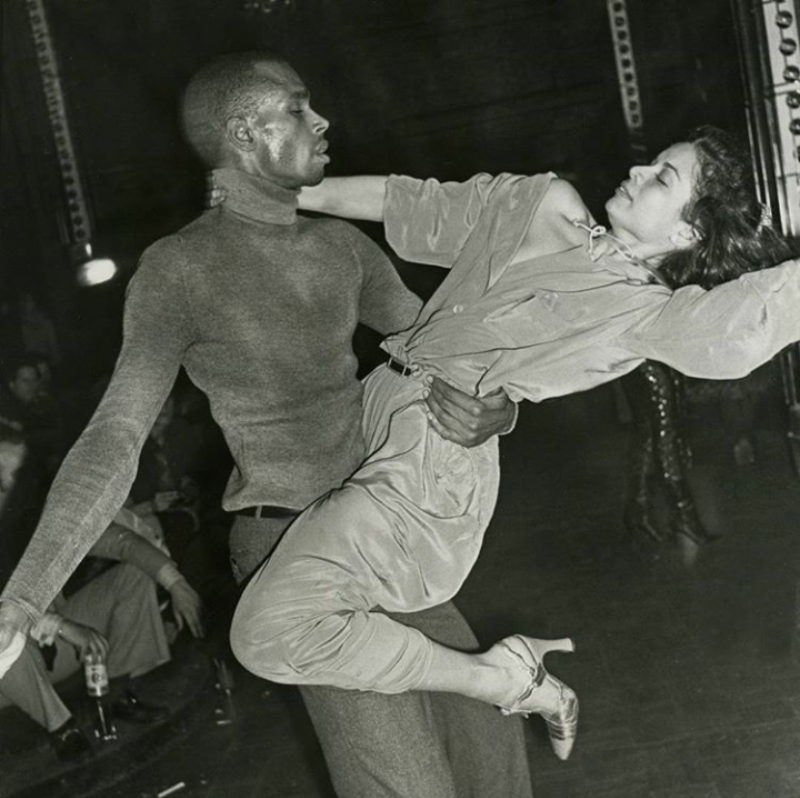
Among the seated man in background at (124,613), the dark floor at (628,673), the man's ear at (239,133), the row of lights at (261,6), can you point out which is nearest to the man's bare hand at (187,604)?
the seated man in background at (124,613)

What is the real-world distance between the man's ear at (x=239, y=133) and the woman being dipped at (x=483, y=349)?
189 mm

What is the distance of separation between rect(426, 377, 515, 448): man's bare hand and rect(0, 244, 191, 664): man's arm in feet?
1.26

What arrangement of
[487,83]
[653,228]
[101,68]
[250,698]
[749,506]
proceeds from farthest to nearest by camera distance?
[487,83], [101,68], [749,506], [250,698], [653,228]

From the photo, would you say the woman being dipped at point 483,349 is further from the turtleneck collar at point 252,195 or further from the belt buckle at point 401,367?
the turtleneck collar at point 252,195

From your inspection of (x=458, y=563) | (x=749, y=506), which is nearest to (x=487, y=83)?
(x=749, y=506)

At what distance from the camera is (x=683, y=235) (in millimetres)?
1718

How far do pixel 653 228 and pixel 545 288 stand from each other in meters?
0.22

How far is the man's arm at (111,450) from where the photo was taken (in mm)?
1273

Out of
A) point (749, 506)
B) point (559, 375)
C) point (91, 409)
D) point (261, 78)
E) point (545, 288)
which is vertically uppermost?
point (261, 78)

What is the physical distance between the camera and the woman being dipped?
1457mm

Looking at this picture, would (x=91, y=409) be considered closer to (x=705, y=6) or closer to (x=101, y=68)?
(x=101, y=68)

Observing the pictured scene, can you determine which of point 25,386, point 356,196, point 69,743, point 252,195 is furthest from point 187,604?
point 252,195

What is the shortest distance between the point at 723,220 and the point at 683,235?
6cm

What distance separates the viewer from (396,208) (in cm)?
178
